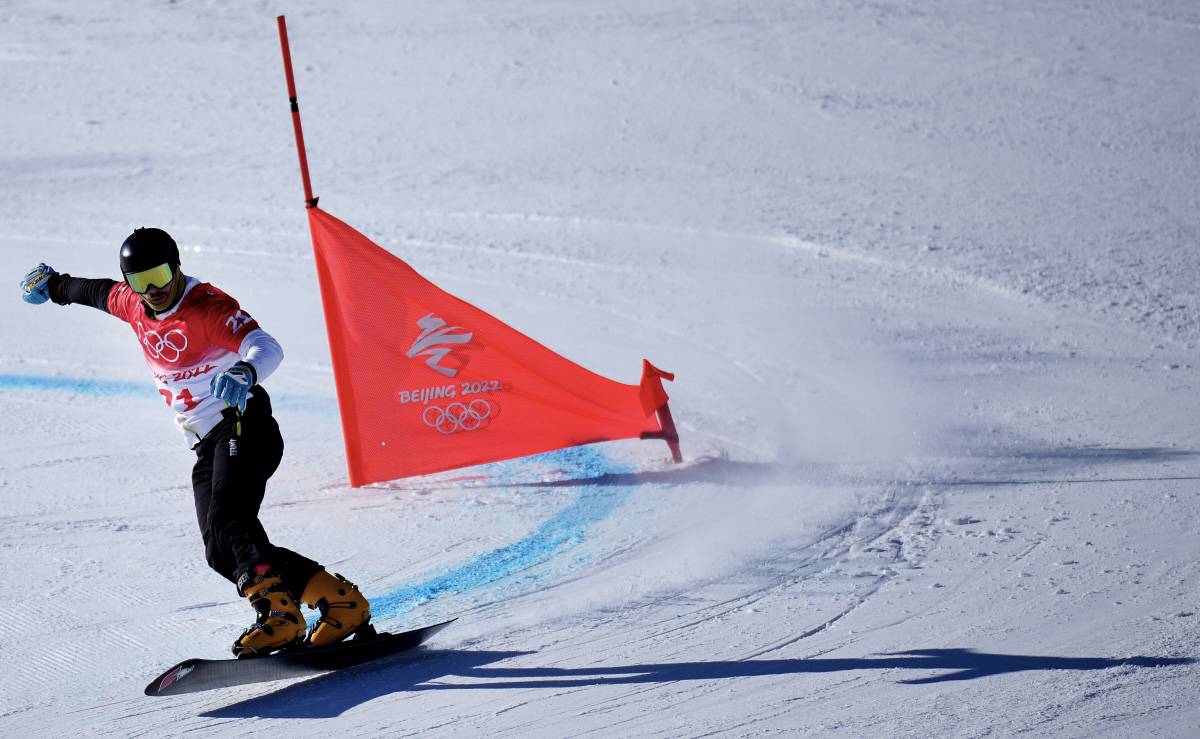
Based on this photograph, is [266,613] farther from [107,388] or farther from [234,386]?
[107,388]

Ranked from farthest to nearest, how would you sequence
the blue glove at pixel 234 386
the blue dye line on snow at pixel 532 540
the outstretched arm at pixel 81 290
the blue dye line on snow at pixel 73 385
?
the blue dye line on snow at pixel 73 385 → the blue dye line on snow at pixel 532 540 → the outstretched arm at pixel 81 290 → the blue glove at pixel 234 386

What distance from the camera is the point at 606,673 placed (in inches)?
184

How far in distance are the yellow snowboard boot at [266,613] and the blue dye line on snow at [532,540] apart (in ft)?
2.07

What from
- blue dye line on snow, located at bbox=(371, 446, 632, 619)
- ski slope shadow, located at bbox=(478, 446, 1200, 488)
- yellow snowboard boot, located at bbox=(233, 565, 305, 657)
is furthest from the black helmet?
ski slope shadow, located at bbox=(478, 446, 1200, 488)

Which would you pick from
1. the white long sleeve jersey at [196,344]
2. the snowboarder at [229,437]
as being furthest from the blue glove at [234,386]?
the white long sleeve jersey at [196,344]

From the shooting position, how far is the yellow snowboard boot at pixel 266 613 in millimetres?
4480

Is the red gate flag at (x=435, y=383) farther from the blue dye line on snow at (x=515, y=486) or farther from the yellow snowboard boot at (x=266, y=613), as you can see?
the yellow snowboard boot at (x=266, y=613)

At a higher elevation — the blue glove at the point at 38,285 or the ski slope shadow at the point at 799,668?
the blue glove at the point at 38,285

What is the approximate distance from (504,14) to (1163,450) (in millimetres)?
9694

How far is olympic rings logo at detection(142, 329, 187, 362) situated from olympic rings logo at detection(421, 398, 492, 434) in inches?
66.5

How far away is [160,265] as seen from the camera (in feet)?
14.8

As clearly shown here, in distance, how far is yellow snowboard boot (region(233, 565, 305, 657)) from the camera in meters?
4.48

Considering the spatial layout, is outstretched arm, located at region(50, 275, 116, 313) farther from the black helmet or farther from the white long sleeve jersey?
the black helmet

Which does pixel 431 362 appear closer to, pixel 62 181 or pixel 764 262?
pixel 764 262
